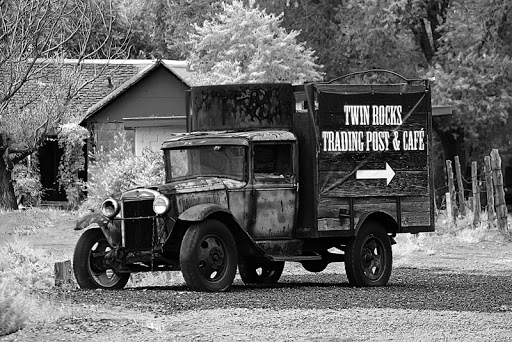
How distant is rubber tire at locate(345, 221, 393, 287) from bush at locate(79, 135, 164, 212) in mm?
13471

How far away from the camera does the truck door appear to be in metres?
16.9

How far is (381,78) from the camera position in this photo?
4206 cm

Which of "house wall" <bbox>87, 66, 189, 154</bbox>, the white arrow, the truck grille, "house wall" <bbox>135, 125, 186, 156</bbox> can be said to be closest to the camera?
the truck grille

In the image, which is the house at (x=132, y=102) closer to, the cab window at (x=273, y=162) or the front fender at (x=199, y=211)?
the cab window at (x=273, y=162)

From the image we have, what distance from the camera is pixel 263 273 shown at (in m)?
18.5

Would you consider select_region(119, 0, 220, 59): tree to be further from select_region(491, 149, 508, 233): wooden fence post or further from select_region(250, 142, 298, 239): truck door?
select_region(250, 142, 298, 239): truck door

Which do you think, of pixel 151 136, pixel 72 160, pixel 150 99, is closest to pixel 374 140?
pixel 151 136

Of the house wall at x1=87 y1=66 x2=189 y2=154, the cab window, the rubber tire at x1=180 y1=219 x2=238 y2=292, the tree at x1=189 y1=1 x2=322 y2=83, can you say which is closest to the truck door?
the cab window

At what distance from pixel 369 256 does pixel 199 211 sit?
322 cm

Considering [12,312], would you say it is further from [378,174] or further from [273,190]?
[378,174]

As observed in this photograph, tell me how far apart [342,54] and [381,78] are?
2.24 m

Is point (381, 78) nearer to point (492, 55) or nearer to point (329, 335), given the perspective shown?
point (492, 55)

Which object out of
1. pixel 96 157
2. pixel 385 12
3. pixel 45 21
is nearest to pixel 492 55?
pixel 385 12

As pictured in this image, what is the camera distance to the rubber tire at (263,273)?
18281 millimetres
